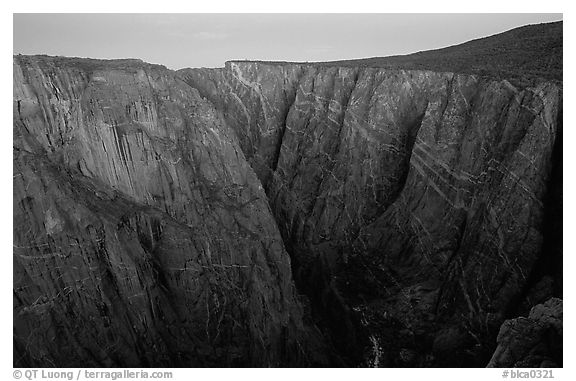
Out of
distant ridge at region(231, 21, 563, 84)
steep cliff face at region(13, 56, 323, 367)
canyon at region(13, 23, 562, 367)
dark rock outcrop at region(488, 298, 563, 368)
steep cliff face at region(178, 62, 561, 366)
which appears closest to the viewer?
dark rock outcrop at region(488, 298, 563, 368)

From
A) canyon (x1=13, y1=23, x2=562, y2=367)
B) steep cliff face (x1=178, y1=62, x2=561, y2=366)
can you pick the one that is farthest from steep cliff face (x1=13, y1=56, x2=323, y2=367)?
steep cliff face (x1=178, y1=62, x2=561, y2=366)

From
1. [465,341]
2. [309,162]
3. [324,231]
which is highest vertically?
[309,162]

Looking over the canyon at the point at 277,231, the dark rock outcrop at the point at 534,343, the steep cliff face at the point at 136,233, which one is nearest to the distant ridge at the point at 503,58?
the canyon at the point at 277,231

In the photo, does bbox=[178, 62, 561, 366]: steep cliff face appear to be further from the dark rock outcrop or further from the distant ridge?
the dark rock outcrop

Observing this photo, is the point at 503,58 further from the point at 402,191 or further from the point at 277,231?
the point at 277,231

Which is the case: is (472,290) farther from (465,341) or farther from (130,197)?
(130,197)

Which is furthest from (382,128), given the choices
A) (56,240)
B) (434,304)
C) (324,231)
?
(56,240)

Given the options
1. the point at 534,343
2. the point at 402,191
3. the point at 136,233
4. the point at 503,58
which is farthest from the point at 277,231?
the point at 503,58
